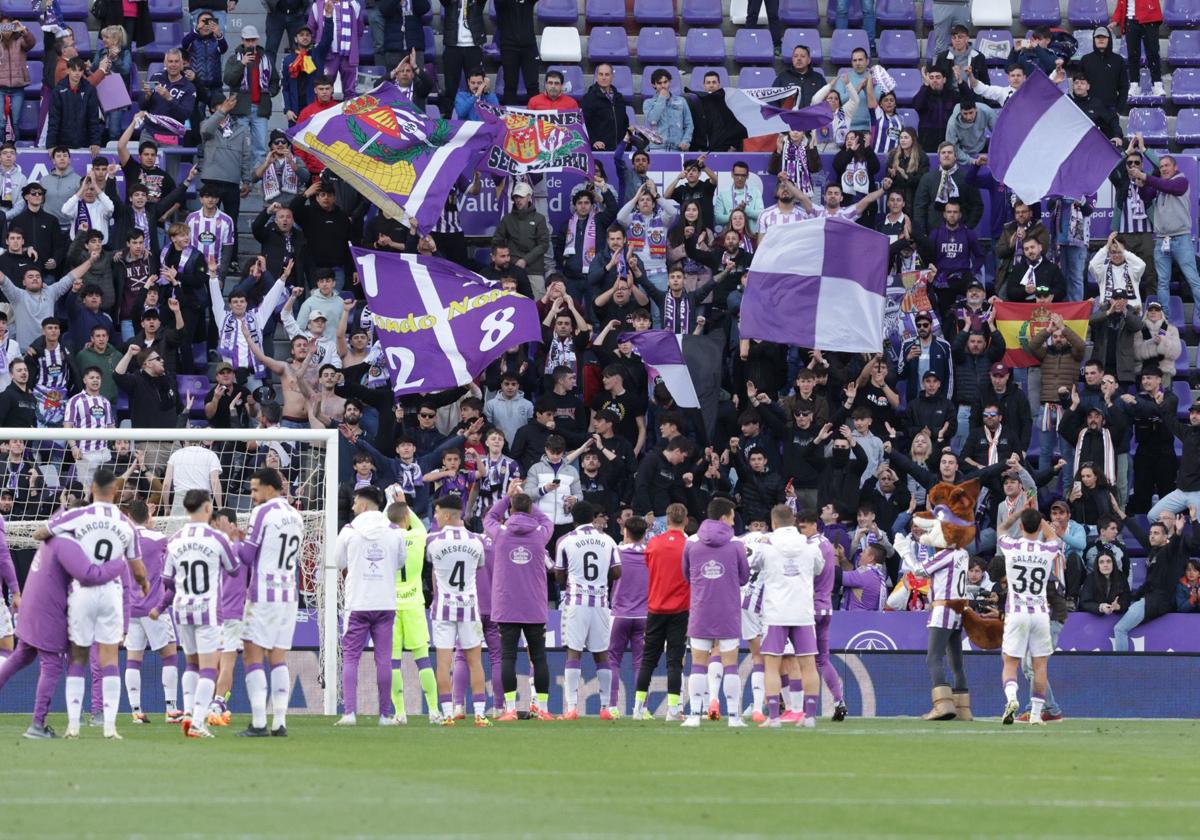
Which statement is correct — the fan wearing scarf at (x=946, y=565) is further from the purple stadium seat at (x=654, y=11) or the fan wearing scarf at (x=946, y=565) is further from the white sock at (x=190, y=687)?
the purple stadium seat at (x=654, y=11)

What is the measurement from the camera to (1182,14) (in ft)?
107

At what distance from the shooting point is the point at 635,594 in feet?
66.0

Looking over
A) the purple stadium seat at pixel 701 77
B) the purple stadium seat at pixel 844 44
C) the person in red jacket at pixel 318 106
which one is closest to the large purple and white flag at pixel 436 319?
the person in red jacket at pixel 318 106

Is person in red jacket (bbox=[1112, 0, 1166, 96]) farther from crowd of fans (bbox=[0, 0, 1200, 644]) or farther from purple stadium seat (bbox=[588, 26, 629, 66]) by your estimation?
purple stadium seat (bbox=[588, 26, 629, 66])

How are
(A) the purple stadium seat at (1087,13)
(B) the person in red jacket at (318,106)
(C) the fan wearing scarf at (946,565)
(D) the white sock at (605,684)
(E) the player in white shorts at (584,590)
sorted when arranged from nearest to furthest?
(C) the fan wearing scarf at (946,565) → (E) the player in white shorts at (584,590) → (D) the white sock at (605,684) → (B) the person in red jacket at (318,106) → (A) the purple stadium seat at (1087,13)

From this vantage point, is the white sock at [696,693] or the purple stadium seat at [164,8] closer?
the white sock at [696,693]

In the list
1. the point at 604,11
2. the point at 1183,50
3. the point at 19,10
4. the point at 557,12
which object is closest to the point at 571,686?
the point at 557,12

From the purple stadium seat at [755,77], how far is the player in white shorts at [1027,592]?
501 inches

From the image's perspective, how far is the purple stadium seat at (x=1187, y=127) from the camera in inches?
1196

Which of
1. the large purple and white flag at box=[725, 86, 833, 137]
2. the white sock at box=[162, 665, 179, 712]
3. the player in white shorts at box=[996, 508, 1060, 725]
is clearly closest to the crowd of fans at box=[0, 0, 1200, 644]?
the large purple and white flag at box=[725, 86, 833, 137]

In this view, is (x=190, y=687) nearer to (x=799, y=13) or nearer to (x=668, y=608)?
(x=668, y=608)

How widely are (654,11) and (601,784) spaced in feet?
69.6

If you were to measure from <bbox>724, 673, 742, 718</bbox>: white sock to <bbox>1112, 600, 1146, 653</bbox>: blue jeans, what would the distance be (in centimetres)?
612

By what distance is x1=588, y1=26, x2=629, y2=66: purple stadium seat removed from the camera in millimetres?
31172
